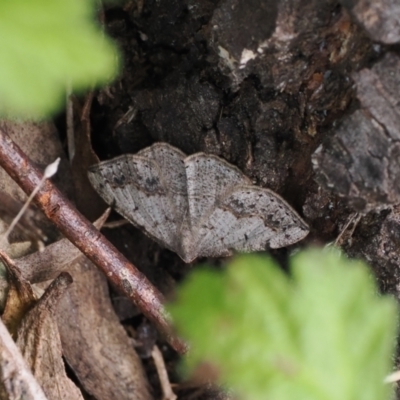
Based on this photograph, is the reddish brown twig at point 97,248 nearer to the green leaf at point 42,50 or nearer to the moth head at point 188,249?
the moth head at point 188,249

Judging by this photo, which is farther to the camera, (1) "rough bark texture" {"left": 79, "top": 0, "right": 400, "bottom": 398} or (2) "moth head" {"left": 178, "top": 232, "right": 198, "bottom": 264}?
(2) "moth head" {"left": 178, "top": 232, "right": 198, "bottom": 264}

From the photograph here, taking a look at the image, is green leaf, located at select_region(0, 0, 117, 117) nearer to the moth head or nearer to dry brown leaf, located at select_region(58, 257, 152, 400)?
the moth head

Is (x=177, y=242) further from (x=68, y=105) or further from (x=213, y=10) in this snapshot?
(x=213, y=10)

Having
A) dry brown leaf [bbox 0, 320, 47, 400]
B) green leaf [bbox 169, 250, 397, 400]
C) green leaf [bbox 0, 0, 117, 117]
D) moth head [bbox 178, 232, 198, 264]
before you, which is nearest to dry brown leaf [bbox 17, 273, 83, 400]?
dry brown leaf [bbox 0, 320, 47, 400]

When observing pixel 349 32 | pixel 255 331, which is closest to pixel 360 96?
pixel 349 32

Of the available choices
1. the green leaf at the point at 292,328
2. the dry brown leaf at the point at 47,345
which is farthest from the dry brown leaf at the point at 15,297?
the green leaf at the point at 292,328
